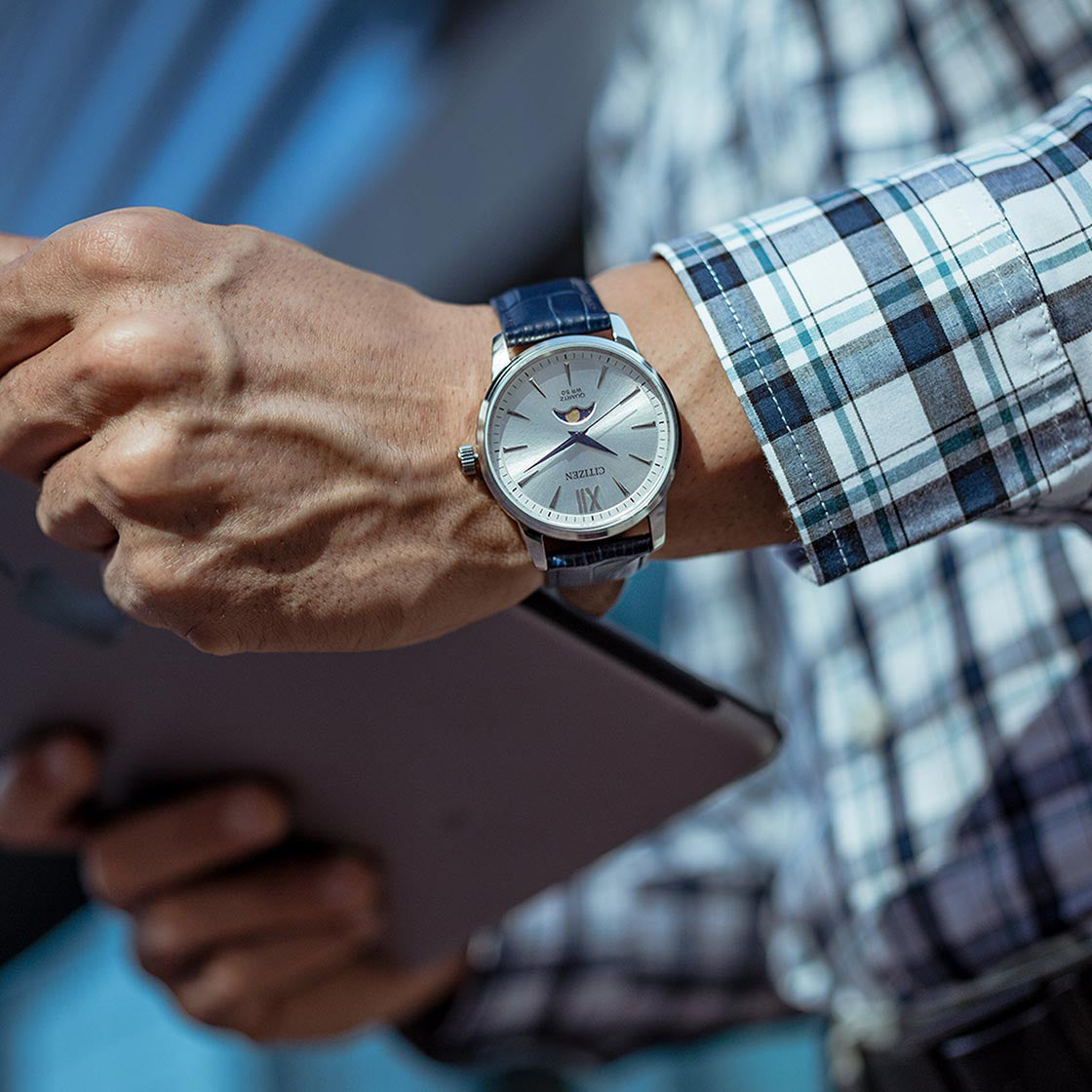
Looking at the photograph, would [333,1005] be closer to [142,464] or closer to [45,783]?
[45,783]

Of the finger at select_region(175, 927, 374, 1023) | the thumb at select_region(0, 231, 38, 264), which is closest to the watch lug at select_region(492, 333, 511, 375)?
the thumb at select_region(0, 231, 38, 264)

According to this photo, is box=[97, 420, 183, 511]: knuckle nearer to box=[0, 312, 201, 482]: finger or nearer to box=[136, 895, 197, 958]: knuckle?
box=[0, 312, 201, 482]: finger

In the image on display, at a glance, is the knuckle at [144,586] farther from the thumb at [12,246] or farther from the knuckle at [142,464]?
the thumb at [12,246]

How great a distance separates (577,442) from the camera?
0.49m

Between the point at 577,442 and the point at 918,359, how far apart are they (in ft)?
0.59

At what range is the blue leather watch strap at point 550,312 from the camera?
49 cm

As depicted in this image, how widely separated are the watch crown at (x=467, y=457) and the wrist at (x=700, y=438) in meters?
0.10

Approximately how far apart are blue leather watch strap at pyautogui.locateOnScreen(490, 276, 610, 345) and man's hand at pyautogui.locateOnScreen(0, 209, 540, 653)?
3 centimetres

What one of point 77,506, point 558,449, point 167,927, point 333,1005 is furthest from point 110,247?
point 333,1005

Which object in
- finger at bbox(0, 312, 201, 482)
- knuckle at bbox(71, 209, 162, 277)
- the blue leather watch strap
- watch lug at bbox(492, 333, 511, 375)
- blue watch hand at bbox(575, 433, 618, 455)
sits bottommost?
blue watch hand at bbox(575, 433, 618, 455)

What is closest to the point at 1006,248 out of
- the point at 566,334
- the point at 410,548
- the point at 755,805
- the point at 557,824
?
the point at 566,334

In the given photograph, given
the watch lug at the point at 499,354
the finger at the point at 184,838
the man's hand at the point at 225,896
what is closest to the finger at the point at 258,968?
the man's hand at the point at 225,896

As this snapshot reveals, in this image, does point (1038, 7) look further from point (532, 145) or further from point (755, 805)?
point (532, 145)

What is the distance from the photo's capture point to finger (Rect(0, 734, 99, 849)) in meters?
0.70
